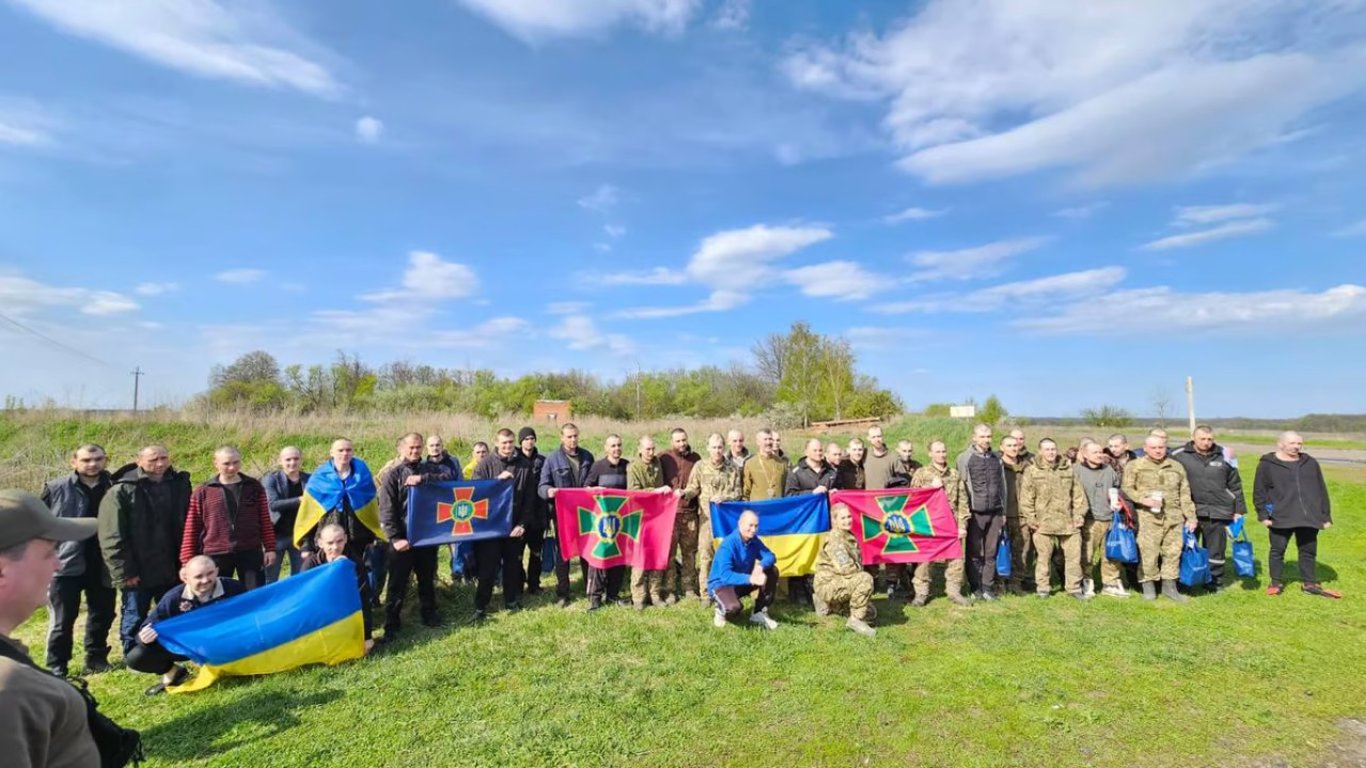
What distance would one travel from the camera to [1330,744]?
479 centimetres

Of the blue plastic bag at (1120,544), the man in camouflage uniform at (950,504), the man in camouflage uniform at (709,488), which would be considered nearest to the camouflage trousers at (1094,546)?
the blue plastic bag at (1120,544)

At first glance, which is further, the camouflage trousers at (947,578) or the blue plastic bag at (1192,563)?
the blue plastic bag at (1192,563)

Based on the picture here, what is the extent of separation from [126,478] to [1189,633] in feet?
36.5

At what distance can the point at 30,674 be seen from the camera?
1620 mm

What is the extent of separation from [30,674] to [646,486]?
712cm

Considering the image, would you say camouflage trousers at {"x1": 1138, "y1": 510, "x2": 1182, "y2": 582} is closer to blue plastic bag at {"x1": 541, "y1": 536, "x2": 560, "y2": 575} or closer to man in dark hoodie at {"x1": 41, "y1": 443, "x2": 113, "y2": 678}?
blue plastic bag at {"x1": 541, "y1": 536, "x2": 560, "y2": 575}

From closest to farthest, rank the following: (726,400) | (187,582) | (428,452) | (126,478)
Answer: (187,582) → (126,478) → (428,452) → (726,400)

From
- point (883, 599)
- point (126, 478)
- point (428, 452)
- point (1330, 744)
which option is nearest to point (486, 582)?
point (428, 452)

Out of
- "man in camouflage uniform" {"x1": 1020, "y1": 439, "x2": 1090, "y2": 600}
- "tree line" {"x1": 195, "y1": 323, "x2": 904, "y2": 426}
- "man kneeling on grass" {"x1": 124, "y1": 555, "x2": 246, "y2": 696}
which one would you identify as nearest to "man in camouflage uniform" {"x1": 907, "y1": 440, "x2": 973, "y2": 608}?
"man in camouflage uniform" {"x1": 1020, "y1": 439, "x2": 1090, "y2": 600}

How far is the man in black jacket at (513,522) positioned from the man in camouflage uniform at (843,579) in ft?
12.3

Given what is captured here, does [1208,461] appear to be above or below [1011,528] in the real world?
above

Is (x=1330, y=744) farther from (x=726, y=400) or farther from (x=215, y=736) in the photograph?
(x=726, y=400)

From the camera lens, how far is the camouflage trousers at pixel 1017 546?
8727 millimetres

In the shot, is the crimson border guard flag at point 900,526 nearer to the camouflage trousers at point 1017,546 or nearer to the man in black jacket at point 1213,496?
the camouflage trousers at point 1017,546
